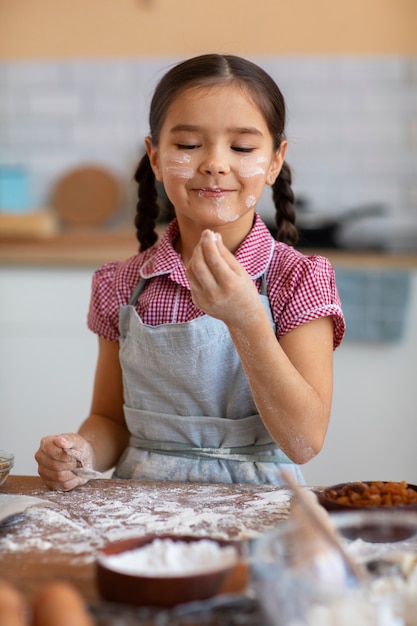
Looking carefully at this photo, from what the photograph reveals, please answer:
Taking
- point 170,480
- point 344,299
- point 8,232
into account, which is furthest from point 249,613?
point 8,232

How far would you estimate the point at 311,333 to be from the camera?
1373 mm

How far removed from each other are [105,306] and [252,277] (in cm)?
29

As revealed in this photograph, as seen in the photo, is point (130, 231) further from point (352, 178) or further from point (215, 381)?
point (215, 381)

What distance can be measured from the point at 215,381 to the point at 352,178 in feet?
7.85

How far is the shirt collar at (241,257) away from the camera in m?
1.45

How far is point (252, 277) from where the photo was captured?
4.68ft

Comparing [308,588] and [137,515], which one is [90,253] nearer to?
[137,515]

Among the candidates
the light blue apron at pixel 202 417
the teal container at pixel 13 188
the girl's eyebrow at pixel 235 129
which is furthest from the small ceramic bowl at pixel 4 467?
the teal container at pixel 13 188

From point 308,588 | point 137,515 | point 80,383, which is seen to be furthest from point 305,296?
point 80,383

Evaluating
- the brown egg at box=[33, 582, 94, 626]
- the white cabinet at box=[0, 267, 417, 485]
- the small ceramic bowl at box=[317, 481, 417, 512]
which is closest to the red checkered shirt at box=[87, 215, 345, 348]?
the small ceramic bowl at box=[317, 481, 417, 512]

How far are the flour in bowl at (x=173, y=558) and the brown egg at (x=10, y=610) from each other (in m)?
0.10

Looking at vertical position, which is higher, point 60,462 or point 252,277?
point 252,277

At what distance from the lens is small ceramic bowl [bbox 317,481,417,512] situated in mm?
1022

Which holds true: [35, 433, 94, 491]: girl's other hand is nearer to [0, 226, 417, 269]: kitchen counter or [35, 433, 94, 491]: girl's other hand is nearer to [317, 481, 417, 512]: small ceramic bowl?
[317, 481, 417, 512]: small ceramic bowl
